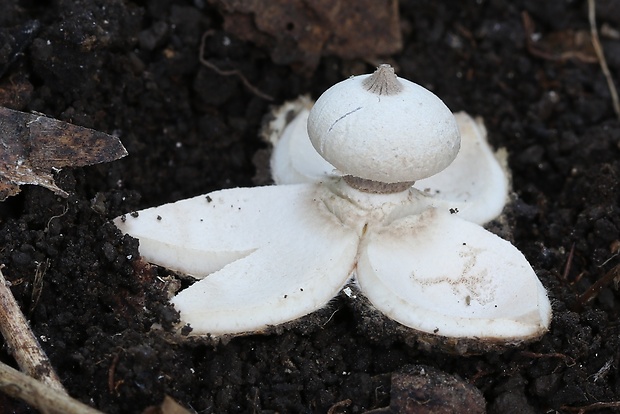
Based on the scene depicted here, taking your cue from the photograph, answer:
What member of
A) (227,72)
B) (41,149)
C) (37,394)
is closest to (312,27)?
(227,72)

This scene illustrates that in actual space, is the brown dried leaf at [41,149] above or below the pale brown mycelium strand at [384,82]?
below

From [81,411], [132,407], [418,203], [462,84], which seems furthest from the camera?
[462,84]

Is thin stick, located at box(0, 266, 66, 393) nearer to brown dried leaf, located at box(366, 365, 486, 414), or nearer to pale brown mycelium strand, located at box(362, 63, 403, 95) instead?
brown dried leaf, located at box(366, 365, 486, 414)

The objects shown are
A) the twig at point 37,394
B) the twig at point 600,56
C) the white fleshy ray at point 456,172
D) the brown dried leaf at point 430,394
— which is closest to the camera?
the twig at point 37,394

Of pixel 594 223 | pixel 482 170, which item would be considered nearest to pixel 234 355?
pixel 482 170

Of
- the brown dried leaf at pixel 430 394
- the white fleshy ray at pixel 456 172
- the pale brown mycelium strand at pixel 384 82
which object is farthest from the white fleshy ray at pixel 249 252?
the pale brown mycelium strand at pixel 384 82

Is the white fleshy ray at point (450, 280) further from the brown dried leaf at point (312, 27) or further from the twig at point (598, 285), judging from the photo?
the brown dried leaf at point (312, 27)

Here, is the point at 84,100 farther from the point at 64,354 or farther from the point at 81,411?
the point at 81,411
